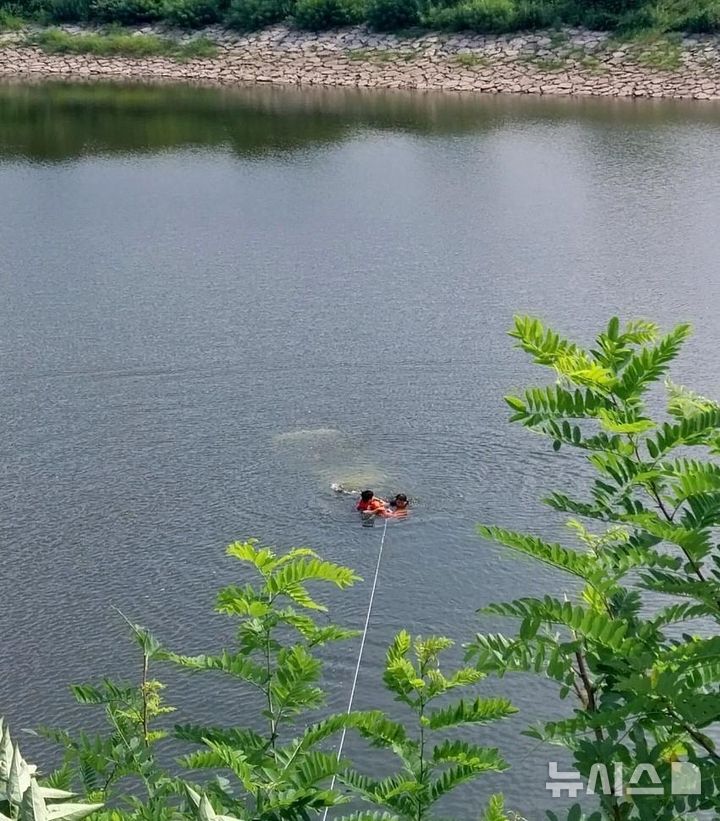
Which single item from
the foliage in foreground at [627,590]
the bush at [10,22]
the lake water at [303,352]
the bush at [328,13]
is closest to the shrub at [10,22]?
the bush at [10,22]

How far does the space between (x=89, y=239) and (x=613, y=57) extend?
25.1 metres

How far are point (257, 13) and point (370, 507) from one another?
4067 centimetres

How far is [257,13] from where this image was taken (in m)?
50.6

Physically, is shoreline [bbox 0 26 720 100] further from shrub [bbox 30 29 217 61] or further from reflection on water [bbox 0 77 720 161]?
reflection on water [bbox 0 77 720 161]

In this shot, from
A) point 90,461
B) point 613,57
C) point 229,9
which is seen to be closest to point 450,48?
point 613,57

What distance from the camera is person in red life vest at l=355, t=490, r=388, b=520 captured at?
46.9 ft

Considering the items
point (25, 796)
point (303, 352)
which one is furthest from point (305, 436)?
point (25, 796)

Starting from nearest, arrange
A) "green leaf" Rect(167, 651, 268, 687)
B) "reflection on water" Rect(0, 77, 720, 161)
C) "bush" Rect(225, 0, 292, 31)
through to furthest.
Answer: "green leaf" Rect(167, 651, 268, 687) < "reflection on water" Rect(0, 77, 720, 161) < "bush" Rect(225, 0, 292, 31)

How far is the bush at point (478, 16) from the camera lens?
4657 cm

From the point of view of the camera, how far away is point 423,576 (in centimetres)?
1327

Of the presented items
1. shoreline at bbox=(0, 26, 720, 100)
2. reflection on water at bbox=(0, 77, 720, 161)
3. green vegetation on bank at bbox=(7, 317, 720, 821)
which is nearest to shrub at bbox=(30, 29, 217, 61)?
shoreline at bbox=(0, 26, 720, 100)

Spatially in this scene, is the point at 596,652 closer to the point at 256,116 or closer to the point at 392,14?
the point at 256,116

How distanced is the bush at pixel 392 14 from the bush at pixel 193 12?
7.21 m

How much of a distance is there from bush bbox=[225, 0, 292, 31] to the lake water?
15.6 meters
